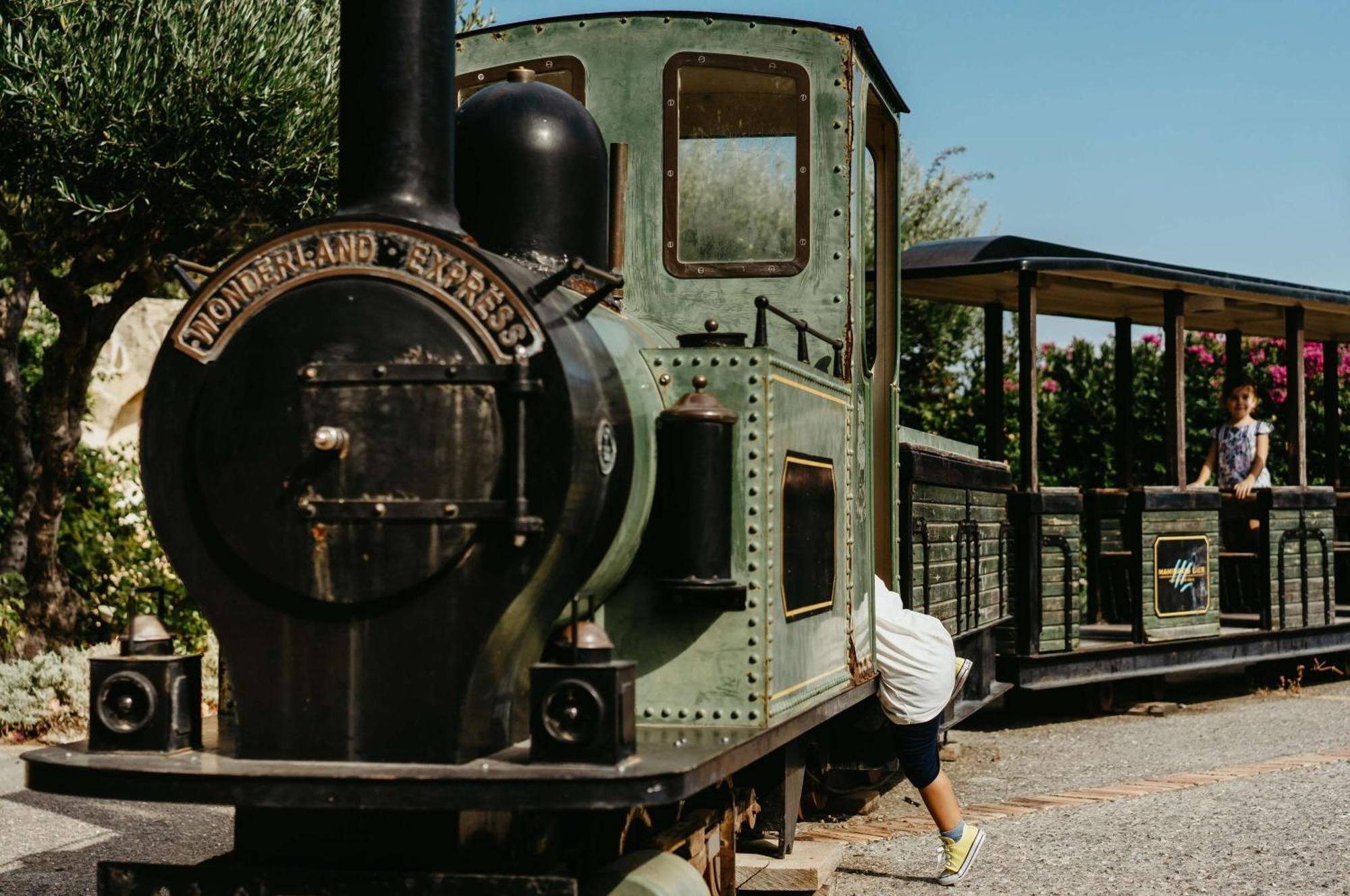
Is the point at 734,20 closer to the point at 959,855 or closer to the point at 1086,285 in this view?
the point at 959,855

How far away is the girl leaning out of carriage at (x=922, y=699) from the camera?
5.53 meters

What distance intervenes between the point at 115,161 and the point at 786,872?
20.3 feet

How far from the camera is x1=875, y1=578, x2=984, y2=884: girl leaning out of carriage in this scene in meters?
5.53

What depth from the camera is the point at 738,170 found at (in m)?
5.20

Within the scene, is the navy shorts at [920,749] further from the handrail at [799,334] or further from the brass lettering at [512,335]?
the brass lettering at [512,335]

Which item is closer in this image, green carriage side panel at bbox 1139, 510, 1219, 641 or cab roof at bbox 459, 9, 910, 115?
cab roof at bbox 459, 9, 910, 115

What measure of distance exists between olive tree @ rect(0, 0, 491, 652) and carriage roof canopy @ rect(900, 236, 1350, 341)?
12.7ft

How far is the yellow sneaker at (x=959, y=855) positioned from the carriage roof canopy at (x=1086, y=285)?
4.19m

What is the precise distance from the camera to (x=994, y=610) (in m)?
8.43

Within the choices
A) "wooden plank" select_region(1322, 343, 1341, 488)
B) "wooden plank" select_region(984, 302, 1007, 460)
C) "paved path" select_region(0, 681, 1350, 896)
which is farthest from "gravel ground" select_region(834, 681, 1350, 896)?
"wooden plank" select_region(1322, 343, 1341, 488)

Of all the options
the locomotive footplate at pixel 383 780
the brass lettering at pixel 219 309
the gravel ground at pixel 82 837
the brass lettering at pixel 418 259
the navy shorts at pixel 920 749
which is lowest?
the gravel ground at pixel 82 837

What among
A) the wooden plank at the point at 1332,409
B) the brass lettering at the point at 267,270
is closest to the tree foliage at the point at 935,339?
the wooden plank at the point at 1332,409

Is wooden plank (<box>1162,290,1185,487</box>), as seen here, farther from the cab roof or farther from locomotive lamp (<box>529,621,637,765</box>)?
locomotive lamp (<box>529,621,637,765</box>)

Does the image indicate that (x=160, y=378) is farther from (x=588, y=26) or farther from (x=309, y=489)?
(x=588, y=26)
